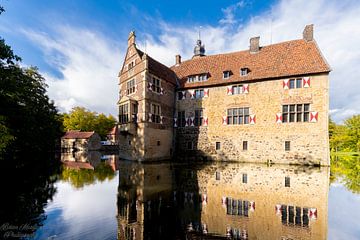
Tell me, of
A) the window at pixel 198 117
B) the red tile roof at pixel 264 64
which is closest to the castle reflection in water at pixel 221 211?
the red tile roof at pixel 264 64

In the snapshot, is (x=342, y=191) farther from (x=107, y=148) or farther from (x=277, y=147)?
(x=107, y=148)

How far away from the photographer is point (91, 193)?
8.69 meters

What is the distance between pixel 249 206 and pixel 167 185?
4.15 metres

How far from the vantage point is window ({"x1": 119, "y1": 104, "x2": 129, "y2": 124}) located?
66.7 feet

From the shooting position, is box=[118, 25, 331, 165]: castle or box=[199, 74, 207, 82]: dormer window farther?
box=[199, 74, 207, 82]: dormer window

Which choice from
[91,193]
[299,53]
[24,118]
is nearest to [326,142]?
[299,53]

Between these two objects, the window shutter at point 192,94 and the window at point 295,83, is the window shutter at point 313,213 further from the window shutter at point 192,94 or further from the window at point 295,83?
the window shutter at point 192,94

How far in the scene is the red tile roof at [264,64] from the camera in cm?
1842

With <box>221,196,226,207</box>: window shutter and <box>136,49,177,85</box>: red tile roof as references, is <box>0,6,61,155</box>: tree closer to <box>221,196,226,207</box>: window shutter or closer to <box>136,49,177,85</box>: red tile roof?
<box>221,196,226,207</box>: window shutter

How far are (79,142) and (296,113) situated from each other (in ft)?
138

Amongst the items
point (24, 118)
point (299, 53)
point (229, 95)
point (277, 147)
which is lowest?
point (277, 147)

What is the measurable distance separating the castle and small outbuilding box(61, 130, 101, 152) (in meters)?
25.6

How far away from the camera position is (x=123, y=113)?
21047mm

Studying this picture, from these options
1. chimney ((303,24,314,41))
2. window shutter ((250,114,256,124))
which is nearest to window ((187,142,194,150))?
window shutter ((250,114,256,124))
